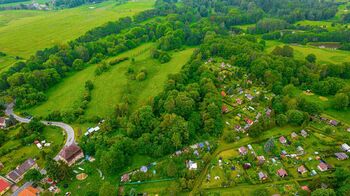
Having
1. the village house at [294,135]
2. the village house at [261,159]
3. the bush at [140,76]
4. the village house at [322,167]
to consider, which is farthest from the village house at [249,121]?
the bush at [140,76]

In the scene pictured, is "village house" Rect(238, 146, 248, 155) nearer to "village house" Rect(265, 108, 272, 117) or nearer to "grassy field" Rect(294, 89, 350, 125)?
"village house" Rect(265, 108, 272, 117)

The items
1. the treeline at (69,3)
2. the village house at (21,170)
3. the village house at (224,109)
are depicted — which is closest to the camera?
the village house at (21,170)

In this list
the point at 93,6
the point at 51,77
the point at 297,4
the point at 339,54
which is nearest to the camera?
the point at 51,77

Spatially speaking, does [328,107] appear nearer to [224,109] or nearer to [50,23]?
[224,109]

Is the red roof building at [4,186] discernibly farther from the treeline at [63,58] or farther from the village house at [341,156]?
the village house at [341,156]

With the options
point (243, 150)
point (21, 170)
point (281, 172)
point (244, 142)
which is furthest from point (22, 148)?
point (281, 172)

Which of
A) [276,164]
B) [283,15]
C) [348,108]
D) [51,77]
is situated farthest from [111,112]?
[283,15]

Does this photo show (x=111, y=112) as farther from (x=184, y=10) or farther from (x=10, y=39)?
(x=184, y=10)

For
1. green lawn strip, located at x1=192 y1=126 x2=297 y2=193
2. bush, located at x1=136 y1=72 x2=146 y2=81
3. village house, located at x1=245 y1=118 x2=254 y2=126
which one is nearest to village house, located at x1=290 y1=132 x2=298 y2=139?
green lawn strip, located at x1=192 y1=126 x2=297 y2=193
